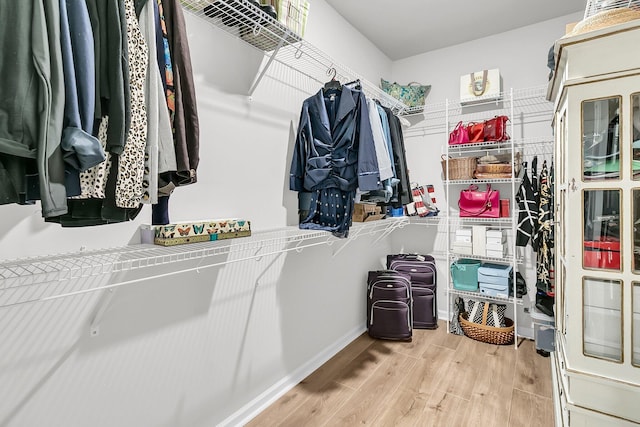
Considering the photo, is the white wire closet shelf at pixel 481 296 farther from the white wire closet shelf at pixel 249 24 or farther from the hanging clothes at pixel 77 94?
the hanging clothes at pixel 77 94

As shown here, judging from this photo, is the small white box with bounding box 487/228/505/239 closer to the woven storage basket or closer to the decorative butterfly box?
the woven storage basket

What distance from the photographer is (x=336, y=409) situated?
1.83m

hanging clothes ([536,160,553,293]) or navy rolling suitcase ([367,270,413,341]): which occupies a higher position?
hanging clothes ([536,160,553,293])

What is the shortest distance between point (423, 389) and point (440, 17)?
274 centimetres

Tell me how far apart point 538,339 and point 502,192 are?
3.99 feet

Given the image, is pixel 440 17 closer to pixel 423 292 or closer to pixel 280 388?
pixel 423 292

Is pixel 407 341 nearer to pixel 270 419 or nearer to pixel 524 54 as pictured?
pixel 270 419

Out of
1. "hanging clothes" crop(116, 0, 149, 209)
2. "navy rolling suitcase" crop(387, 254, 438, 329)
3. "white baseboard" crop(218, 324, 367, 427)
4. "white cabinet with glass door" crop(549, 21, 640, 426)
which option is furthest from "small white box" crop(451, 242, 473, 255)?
"hanging clothes" crop(116, 0, 149, 209)

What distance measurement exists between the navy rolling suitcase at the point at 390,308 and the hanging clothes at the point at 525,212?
94cm

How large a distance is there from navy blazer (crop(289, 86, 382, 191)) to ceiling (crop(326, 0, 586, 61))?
102cm

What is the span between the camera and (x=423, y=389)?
201 centimetres

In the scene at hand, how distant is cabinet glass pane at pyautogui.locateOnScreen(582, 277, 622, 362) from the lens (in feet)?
4.06

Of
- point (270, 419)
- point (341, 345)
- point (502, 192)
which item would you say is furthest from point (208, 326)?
point (502, 192)

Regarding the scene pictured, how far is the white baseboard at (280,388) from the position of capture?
1.71m
